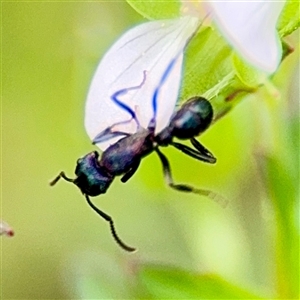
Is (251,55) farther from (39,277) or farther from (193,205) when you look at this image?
(39,277)

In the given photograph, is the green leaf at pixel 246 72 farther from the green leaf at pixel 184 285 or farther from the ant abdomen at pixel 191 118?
the green leaf at pixel 184 285

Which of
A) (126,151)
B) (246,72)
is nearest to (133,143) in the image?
(126,151)

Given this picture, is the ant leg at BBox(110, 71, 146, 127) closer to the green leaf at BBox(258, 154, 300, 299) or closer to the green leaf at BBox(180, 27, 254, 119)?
the green leaf at BBox(180, 27, 254, 119)

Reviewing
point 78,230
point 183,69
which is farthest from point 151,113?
point 78,230

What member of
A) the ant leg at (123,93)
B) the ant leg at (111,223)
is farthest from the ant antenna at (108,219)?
the ant leg at (123,93)

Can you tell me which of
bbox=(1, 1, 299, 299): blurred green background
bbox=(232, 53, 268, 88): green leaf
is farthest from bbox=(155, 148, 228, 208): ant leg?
bbox=(232, 53, 268, 88): green leaf

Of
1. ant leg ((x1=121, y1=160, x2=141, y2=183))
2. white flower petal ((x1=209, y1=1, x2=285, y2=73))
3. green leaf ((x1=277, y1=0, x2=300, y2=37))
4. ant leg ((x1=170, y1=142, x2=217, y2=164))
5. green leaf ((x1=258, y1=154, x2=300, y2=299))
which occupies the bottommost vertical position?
green leaf ((x1=258, y1=154, x2=300, y2=299))
